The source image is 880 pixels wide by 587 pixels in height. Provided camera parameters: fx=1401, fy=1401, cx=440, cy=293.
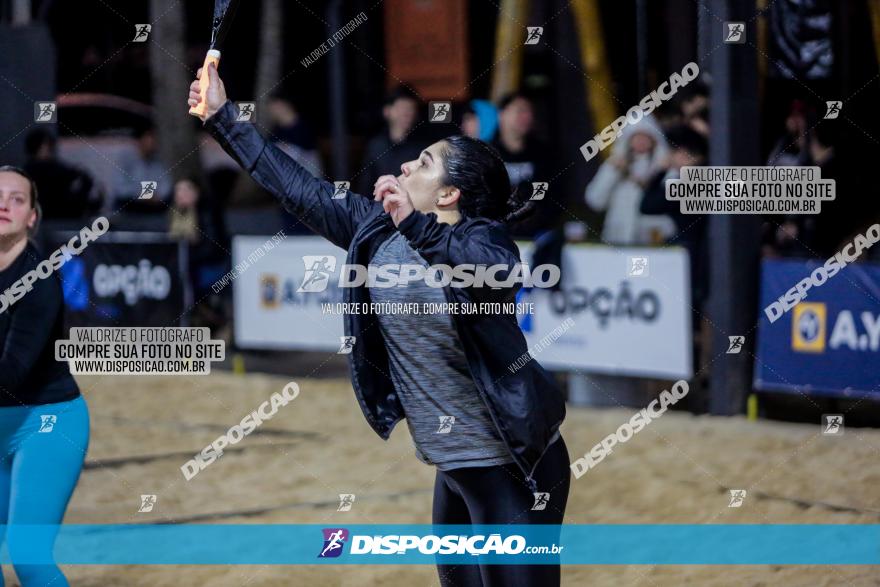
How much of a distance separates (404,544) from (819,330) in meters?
4.46

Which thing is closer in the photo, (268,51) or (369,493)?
(369,493)

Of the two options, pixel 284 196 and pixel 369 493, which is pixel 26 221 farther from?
pixel 369 493

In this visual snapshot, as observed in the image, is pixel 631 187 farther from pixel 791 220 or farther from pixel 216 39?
pixel 216 39

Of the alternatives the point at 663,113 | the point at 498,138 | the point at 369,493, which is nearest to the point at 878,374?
the point at 369,493

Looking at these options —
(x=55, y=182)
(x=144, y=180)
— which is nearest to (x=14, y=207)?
(x=55, y=182)

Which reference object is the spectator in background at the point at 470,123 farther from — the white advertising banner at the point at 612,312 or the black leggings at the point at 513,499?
the black leggings at the point at 513,499

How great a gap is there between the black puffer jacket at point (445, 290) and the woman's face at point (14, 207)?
3.05ft

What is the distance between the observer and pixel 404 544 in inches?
251

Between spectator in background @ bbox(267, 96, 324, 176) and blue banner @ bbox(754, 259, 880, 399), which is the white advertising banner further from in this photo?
spectator in background @ bbox(267, 96, 324, 176)

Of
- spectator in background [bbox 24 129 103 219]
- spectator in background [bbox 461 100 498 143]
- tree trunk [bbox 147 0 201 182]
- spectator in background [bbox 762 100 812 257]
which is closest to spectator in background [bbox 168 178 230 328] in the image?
spectator in background [bbox 24 129 103 219]

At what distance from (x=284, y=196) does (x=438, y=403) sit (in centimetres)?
97

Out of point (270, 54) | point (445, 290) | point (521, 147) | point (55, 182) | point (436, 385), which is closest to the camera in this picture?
point (445, 290)

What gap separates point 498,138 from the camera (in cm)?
1255

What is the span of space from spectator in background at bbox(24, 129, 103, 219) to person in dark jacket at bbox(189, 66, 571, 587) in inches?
361
